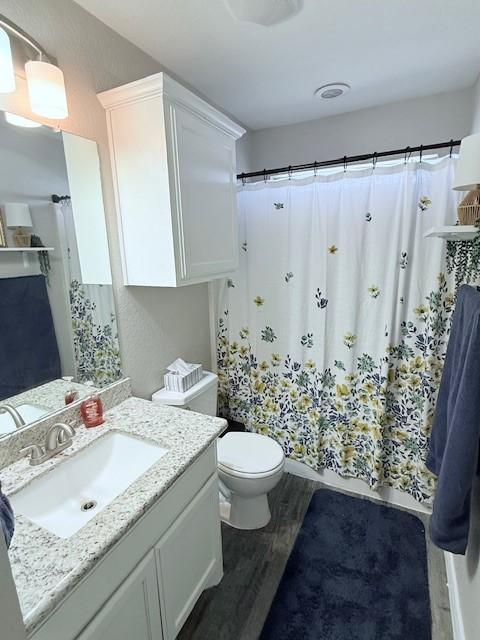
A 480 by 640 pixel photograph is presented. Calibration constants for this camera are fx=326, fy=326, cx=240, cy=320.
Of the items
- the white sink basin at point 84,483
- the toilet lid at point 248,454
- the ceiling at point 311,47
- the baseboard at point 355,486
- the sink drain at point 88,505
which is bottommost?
the baseboard at point 355,486

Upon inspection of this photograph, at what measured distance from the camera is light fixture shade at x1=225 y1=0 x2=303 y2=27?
3.79 ft

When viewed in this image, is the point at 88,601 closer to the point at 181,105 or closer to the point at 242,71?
the point at 181,105

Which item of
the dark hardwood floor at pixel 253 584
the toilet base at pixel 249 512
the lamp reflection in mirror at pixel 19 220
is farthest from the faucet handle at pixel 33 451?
the toilet base at pixel 249 512

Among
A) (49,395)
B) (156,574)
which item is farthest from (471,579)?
(49,395)

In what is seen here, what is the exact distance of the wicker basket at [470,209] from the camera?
120 cm

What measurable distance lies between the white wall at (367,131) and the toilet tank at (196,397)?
5.51ft

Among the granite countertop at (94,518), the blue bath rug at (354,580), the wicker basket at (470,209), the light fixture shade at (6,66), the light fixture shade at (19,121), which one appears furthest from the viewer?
the blue bath rug at (354,580)

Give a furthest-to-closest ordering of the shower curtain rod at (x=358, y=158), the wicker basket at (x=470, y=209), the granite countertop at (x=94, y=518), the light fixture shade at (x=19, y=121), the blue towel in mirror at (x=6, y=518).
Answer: the shower curtain rod at (x=358, y=158) → the wicker basket at (x=470, y=209) → the light fixture shade at (x=19, y=121) → the granite countertop at (x=94, y=518) → the blue towel in mirror at (x=6, y=518)

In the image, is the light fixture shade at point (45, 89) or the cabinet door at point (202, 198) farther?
the cabinet door at point (202, 198)

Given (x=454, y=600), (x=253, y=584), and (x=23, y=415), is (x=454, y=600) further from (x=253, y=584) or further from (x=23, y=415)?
(x=23, y=415)

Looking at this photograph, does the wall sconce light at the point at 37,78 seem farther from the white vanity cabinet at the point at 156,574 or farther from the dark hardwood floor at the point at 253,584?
the dark hardwood floor at the point at 253,584

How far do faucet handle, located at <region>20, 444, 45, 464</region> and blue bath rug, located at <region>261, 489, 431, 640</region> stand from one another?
1151mm

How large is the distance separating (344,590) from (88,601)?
49.0 inches

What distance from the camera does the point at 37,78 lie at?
1054mm
